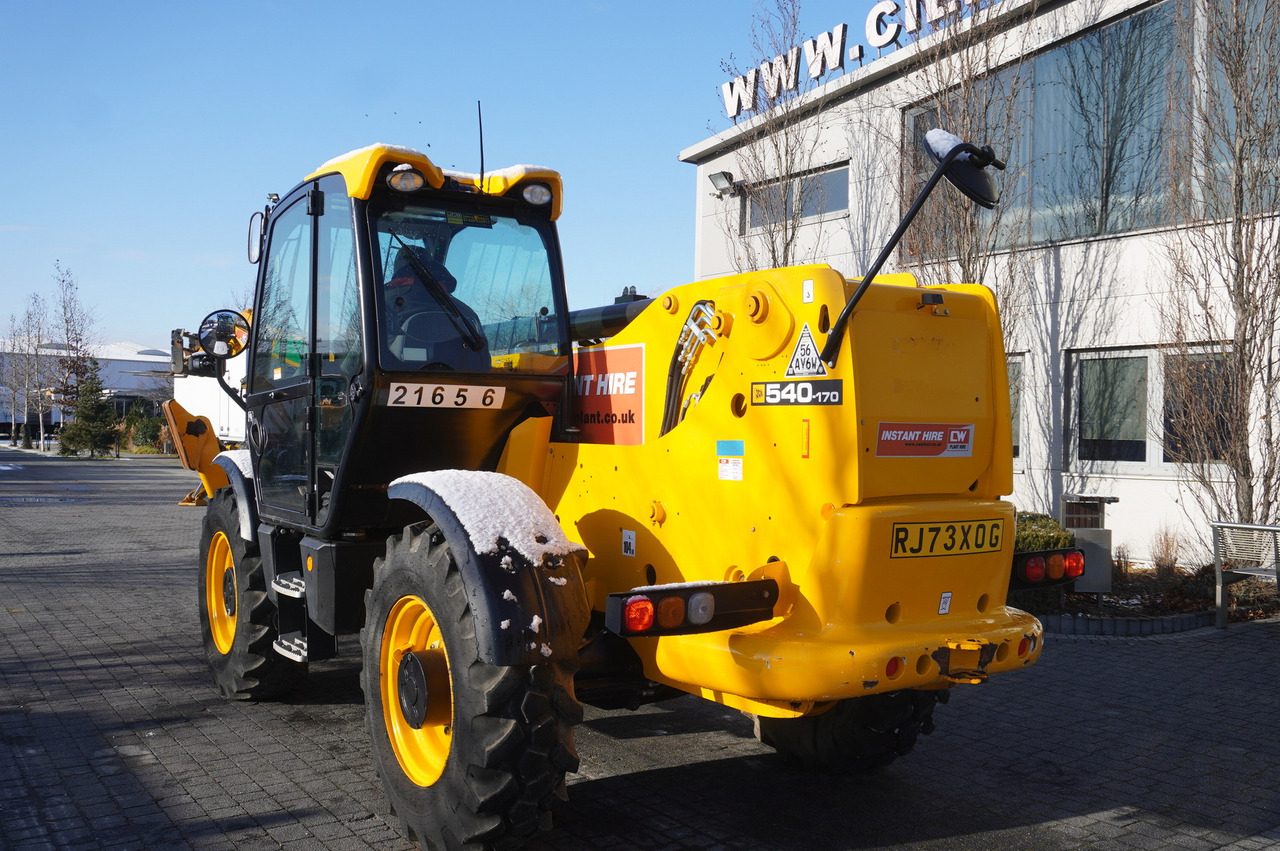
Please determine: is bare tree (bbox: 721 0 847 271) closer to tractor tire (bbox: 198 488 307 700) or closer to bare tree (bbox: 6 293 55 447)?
tractor tire (bbox: 198 488 307 700)

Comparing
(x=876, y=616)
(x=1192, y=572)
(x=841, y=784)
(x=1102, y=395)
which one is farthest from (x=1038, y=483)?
(x=876, y=616)

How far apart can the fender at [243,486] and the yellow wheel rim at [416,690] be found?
2.02 meters

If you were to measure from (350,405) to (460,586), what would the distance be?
134cm

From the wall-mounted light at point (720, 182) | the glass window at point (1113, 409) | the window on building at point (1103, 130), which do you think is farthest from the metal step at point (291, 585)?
the wall-mounted light at point (720, 182)

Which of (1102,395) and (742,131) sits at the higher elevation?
(742,131)

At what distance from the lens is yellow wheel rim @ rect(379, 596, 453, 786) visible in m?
3.79

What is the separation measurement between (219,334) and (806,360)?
11.5 feet

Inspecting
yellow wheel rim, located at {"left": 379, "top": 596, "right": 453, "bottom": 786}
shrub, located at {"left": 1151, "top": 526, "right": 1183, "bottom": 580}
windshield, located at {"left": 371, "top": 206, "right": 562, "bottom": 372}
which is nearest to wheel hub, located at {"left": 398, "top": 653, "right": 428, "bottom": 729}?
yellow wheel rim, located at {"left": 379, "top": 596, "right": 453, "bottom": 786}

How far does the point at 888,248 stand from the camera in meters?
3.36

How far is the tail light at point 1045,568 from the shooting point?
4.30m

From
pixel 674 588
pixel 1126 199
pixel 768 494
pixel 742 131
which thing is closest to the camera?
pixel 674 588

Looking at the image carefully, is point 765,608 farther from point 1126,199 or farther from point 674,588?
point 1126,199

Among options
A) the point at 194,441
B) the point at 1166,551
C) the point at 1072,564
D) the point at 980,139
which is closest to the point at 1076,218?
the point at 980,139

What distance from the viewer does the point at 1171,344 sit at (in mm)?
10672
